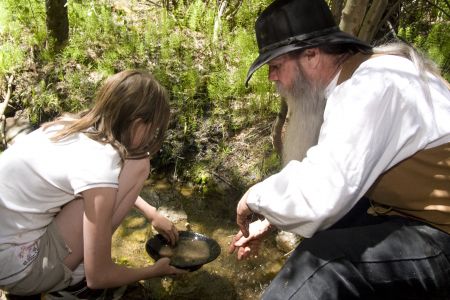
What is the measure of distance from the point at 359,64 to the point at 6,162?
78.1 inches

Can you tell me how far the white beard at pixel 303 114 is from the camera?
242 centimetres

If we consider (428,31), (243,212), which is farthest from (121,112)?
(428,31)

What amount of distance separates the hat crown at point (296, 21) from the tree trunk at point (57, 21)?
392cm

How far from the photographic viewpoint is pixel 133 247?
145 inches

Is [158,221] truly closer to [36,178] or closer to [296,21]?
[36,178]

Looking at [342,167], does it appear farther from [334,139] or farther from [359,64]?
[359,64]

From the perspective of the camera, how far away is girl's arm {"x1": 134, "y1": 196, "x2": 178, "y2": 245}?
3.02m

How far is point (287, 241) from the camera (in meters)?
3.70

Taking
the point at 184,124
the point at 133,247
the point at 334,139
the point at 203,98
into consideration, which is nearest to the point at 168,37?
the point at 203,98

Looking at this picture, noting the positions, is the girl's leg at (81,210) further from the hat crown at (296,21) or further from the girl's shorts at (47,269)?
the hat crown at (296,21)

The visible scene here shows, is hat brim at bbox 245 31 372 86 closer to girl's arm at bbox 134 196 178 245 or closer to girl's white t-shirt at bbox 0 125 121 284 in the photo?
girl's white t-shirt at bbox 0 125 121 284

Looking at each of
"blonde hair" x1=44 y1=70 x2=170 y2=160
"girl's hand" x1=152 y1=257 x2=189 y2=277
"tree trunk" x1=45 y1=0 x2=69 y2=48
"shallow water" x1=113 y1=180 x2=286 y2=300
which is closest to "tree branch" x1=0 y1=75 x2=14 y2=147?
"tree trunk" x1=45 y1=0 x2=69 y2=48

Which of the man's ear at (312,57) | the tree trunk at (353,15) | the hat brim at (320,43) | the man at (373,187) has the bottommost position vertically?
the man at (373,187)

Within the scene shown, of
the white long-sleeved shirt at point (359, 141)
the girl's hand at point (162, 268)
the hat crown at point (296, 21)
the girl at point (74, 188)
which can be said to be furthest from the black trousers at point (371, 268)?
the hat crown at point (296, 21)
